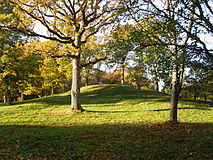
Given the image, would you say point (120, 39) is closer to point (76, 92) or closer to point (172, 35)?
point (172, 35)

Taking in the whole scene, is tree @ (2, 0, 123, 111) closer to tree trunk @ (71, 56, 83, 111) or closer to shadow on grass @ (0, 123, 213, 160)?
tree trunk @ (71, 56, 83, 111)

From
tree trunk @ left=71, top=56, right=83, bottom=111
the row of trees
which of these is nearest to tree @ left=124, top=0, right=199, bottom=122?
the row of trees

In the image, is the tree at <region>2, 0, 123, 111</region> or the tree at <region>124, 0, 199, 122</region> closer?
the tree at <region>124, 0, 199, 122</region>

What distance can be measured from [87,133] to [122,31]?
9.38 metres

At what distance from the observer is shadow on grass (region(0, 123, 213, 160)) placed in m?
7.07

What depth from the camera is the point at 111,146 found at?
8.23 meters

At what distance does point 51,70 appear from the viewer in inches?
1483

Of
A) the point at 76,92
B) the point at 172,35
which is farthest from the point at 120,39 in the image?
the point at 76,92

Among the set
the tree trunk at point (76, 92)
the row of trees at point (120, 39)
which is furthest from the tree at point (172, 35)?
the tree trunk at point (76, 92)

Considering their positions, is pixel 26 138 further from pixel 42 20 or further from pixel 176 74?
pixel 42 20

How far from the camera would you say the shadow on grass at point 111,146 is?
23.2 ft

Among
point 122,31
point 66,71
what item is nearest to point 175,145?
point 122,31

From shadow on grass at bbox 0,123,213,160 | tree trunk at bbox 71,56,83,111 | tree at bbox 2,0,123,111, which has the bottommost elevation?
shadow on grass at bbox 0,123,213,160

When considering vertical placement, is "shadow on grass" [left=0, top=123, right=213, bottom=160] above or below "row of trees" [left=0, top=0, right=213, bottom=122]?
below
